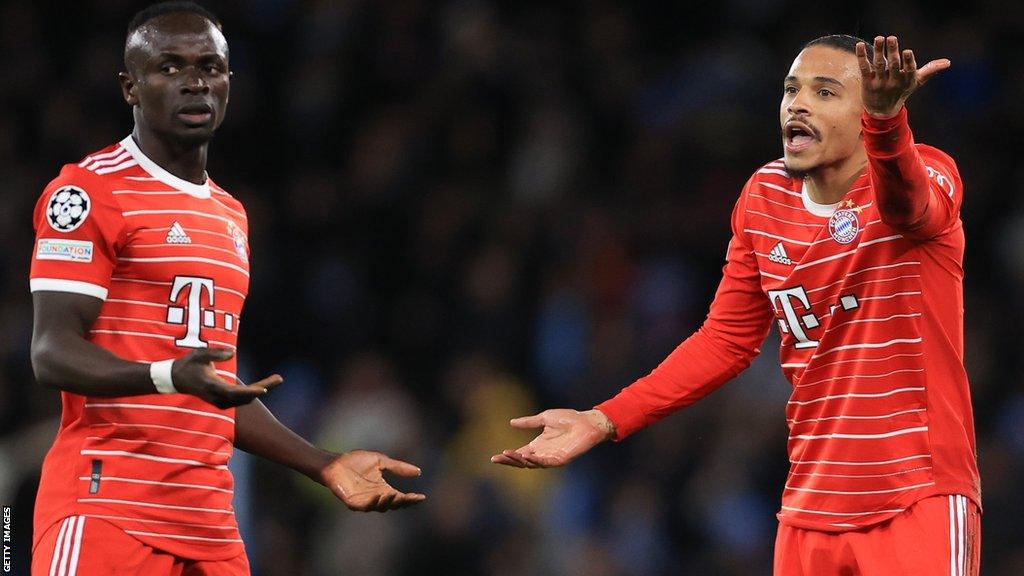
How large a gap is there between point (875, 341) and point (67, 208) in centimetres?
222

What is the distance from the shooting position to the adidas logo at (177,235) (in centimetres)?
396

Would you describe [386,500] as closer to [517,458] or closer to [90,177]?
[517,458]

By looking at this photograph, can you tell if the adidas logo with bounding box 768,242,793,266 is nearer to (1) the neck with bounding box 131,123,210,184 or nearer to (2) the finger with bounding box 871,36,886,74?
(2) the finger with bounding box 871,36,886,74

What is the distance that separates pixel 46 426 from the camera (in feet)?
23.5

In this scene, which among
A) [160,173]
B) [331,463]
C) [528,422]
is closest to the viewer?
[160,173]

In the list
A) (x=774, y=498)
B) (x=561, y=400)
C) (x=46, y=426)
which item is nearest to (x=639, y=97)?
(x=561, y=400)

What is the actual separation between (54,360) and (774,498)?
15.3 ft

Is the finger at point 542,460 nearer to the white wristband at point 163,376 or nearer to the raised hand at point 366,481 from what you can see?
the raised hand at point 366,481

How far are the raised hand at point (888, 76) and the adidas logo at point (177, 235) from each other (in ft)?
6.11

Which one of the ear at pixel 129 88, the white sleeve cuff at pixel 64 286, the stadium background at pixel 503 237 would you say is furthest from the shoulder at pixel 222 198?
the stadium background at pixel 503 237

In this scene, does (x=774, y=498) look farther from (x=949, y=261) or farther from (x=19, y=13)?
(x=19, y=13)

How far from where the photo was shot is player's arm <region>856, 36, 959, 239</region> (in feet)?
11.9

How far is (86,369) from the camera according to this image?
364 cm

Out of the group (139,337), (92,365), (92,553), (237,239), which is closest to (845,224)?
(237,239)
